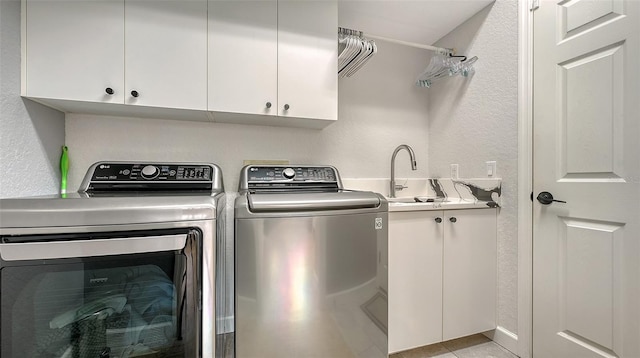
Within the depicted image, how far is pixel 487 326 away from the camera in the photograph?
1578mm

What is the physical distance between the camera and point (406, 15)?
5.83ft

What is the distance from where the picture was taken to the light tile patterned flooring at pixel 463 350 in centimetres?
151

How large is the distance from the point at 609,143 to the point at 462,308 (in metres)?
1.12

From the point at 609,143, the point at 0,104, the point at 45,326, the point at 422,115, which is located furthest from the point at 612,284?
the point at 0,104

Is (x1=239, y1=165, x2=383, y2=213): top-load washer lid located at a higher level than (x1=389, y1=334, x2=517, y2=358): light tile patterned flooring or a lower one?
higher

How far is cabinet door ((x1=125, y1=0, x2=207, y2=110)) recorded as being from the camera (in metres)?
1.23

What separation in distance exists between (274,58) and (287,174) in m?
0.67

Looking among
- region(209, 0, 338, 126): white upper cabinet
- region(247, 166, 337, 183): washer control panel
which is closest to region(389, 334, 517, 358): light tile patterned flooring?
region(247, 166, 337, 183): washer control panel

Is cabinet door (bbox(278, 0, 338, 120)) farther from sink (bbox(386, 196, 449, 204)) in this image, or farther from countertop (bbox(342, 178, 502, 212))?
sink (bbox(386, 196, 449, 204))

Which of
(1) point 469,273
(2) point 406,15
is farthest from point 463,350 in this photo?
(2) point 406,15

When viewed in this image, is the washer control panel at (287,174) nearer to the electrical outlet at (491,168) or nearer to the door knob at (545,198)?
the electrical outlet at (491,168)

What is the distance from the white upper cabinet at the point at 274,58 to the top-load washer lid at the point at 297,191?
340 millimetres

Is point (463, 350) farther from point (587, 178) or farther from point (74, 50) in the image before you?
point (74, 50)

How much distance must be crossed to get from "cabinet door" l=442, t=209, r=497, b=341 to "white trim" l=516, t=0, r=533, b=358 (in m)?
0.15
